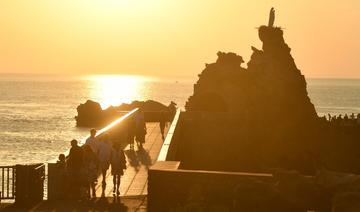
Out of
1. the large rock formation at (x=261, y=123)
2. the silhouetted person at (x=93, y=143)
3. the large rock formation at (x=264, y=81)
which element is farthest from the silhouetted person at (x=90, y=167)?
the large rock formation at (x=264, y=81)

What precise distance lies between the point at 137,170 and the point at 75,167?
519cm

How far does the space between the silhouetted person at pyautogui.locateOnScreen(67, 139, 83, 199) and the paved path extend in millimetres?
878

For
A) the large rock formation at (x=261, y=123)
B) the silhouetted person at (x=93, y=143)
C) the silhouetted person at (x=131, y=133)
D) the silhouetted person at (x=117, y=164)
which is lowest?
the large rock formation at (x=261, y=123)

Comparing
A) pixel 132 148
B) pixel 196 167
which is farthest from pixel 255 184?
pixel 196 167

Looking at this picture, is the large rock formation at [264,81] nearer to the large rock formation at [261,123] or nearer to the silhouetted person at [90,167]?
the large rock formation at [261,123]

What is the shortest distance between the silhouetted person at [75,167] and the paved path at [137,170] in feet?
2.88

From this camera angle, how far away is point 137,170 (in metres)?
22.3

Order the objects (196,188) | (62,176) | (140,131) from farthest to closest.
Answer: (140,131) < (62,176) < (196,188)

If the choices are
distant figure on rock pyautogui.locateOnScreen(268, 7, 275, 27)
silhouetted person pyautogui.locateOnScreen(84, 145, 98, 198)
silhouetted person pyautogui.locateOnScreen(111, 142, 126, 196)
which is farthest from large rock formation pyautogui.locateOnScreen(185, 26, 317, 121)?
silhouetted person pyautogui.locateOnScreen(84, 145, 98, 198)

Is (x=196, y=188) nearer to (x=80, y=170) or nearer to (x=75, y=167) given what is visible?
(x=80, y=170)

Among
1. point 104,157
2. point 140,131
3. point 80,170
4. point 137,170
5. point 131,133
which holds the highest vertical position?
point 104,157

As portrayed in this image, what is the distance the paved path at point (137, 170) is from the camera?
18750mm

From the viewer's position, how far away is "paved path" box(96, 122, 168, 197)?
18750 mm

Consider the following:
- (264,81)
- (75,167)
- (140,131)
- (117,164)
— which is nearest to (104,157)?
(117,164)
